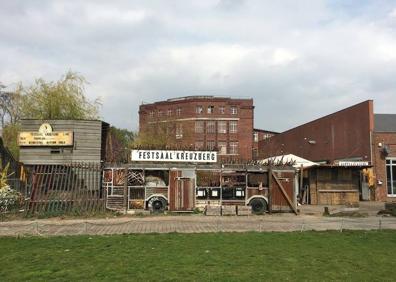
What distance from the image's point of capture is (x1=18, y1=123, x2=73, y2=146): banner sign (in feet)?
86.6

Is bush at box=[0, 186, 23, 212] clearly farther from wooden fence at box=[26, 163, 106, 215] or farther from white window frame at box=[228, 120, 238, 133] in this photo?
white window frame at box=[228, 120, 238, 133]

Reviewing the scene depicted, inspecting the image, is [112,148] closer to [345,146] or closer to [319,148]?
[345,146]

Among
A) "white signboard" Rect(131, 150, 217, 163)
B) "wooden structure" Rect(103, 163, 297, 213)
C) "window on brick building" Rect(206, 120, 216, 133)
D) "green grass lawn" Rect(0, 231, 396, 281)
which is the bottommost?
"green grass lawn" Rect(0, 231, 396, 281)

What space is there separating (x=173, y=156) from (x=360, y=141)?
2432 cm

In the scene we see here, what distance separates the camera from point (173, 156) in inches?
953

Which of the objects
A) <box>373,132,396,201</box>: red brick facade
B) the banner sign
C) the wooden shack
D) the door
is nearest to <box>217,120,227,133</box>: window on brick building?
<box>373,132,396,201</box>: red brick facade

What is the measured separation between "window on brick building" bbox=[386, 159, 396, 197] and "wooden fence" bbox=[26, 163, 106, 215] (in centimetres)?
2639

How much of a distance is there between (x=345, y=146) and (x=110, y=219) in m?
32.1

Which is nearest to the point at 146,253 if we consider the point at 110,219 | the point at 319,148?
the point at 110,219

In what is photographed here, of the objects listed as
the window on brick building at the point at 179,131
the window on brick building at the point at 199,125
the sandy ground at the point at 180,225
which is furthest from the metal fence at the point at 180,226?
the window on brick building at the point at 199,125

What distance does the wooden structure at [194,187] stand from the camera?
23.2 meters

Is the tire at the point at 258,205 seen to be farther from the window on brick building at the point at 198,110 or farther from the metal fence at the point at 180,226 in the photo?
the window on brick building at the point at 198,110

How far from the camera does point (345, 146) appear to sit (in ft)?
154

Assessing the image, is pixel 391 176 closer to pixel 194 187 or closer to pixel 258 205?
pixel 258 205
